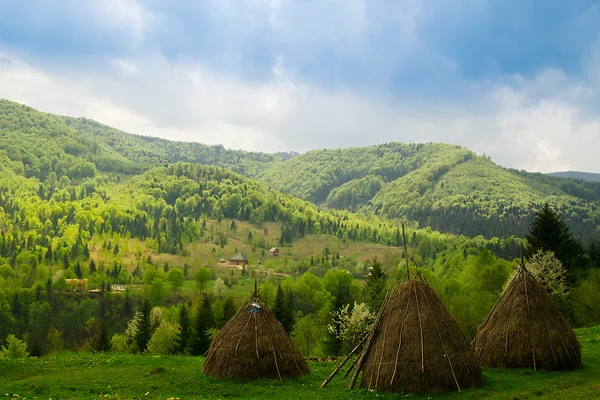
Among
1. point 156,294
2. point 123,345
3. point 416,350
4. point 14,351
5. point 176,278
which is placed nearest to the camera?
point 416,350

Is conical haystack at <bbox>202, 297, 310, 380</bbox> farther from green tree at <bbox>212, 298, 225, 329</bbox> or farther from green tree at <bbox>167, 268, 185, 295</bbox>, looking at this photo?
green tree at <bbox>167, 268, 185, 295</bbox>

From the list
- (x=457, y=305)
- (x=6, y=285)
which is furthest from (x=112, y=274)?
(x=457, y=305)

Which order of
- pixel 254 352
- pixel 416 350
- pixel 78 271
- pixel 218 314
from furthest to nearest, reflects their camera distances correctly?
pixel 78 271 → pixel 218 314 → pixel 254 352 → pixel 416 350

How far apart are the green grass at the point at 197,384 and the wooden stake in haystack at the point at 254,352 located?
767 millimetres

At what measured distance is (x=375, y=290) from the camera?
216ft

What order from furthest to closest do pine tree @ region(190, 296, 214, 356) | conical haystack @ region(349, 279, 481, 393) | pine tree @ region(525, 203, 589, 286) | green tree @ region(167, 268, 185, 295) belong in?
green tree @ region(167, 268, 185, 295)
pine tree @ region(190, 296, 214, 356)
pine tree @ region(525, 203, 589, 286)
conical haystack @ region(349, 279, 481, 393)

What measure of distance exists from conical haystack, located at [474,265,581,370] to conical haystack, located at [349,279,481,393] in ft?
17.0

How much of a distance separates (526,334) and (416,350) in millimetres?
8704

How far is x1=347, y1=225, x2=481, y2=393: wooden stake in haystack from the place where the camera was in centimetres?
2319

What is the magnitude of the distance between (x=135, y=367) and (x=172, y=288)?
385 ft

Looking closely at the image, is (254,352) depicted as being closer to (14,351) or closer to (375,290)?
(375,290)

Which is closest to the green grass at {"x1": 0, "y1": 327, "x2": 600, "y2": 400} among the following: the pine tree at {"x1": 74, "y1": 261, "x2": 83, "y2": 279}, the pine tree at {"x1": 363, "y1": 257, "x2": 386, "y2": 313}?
the pine tree at {"x1": 363, "y1": 257, "x2": 386, "y2": 313}

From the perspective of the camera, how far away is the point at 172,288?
144 m

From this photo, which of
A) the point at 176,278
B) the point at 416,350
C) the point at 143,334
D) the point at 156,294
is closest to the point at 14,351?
the point at 143,334
